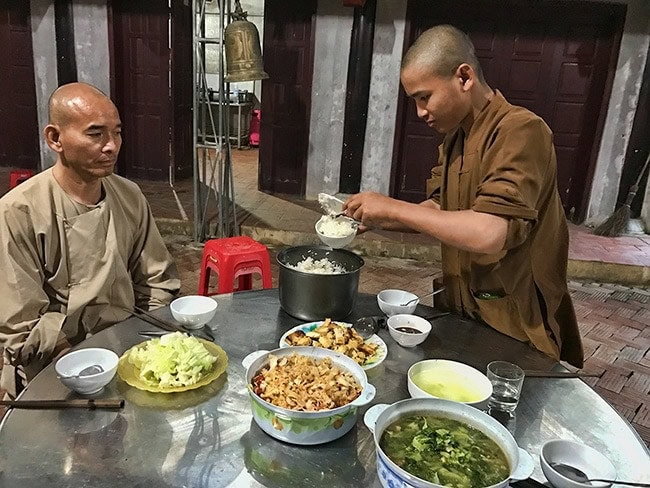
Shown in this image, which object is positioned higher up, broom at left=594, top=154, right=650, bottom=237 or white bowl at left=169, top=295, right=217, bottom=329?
white bowl at left=169, top=295, right=217, bottom=329

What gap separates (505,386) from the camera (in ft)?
5.19

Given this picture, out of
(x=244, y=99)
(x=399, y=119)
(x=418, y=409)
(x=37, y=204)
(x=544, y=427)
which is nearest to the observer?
(x=418, y=409)

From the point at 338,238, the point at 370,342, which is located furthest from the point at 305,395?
the point at 338,238

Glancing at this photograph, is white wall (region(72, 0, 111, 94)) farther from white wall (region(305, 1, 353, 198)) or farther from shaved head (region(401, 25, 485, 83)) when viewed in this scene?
shaved head (region(401, 25, 485, 83))


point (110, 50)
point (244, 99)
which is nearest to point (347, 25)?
point (110, 50)

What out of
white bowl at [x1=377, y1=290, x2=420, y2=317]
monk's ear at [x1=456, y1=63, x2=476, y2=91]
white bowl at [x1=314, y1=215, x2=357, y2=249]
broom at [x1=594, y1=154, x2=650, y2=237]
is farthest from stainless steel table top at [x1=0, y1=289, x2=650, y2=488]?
broom at [x1=594, y1=154, x2=650, y2=237]

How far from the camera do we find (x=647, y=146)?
5.94 m

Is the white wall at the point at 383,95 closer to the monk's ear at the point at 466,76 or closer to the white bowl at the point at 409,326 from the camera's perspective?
the monk's ear at the point at 466,76

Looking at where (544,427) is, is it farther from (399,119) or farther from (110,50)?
(110,50)

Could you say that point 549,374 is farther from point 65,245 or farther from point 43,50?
point 43,50

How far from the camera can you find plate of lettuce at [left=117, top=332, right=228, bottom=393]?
5.01 ft

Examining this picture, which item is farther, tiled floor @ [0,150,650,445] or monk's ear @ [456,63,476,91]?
tiled floor @ [0,150,650,445]

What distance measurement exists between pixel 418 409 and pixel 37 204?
5.14ft

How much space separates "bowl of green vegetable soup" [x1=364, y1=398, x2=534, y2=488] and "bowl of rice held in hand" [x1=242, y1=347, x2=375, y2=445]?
0.07 meters
